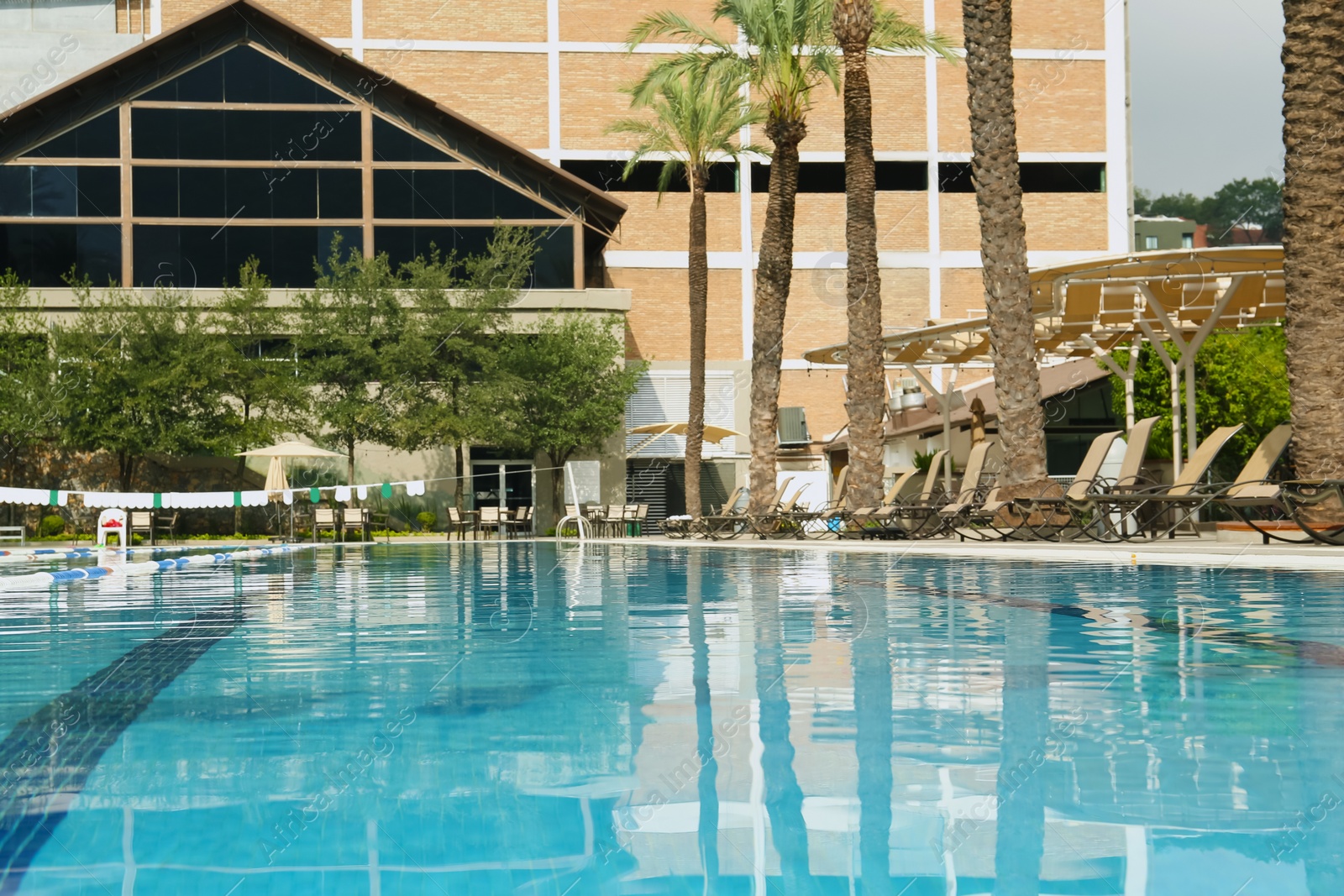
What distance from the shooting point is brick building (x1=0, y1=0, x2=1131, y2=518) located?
42.2 m

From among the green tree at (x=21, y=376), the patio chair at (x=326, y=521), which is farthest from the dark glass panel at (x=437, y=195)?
the patio chair at (x=326, y=521)

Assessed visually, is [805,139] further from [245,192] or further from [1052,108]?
[245,192]

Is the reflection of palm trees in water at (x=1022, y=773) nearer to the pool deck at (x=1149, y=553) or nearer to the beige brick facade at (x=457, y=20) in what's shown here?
the pool deck at (x=1149, y=553)

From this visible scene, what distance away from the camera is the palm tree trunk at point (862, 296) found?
2114cm

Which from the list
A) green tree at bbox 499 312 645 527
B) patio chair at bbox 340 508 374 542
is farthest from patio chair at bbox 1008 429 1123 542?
green tree at bbox 499 312 645 527

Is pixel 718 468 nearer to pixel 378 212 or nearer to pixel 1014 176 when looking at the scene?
pixel 378 212

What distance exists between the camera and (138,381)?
32.0 metres

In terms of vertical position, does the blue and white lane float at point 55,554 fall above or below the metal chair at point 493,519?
below

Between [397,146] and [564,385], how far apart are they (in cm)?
830

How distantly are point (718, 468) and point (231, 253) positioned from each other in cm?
1586

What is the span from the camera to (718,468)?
4175 cm

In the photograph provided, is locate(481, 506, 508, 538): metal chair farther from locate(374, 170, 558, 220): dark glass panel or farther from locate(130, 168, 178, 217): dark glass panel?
locate(130, 168, 178, 217): dark glass panel

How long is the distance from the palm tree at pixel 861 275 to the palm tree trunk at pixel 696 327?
9392mm

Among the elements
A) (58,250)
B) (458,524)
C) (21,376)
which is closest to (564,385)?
(458,524)
